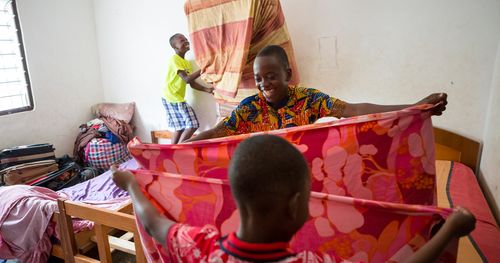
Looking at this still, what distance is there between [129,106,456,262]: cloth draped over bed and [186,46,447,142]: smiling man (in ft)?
0.74

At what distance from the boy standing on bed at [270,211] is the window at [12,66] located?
377 cm

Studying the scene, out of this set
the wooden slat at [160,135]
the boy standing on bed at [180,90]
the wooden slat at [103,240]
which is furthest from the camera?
the wooden slat at [160,135]

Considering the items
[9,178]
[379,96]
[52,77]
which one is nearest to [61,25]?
[52,77]

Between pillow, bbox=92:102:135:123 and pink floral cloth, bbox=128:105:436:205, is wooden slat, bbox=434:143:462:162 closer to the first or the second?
pink floral cloth, bbox=128:105:436:205

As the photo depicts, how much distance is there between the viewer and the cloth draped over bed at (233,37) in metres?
2.34

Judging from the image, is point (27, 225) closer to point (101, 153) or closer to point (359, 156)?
point (101, 153)

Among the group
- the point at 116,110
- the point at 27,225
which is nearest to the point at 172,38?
the point at 116,110

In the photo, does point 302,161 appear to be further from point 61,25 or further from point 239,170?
point 61,25

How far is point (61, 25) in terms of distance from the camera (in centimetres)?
385

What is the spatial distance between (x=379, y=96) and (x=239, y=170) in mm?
2152

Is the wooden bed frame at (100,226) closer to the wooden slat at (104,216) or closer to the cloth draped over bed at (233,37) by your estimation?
the wooden slat at (104,216)

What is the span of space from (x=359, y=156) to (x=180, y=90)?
8.28 ft

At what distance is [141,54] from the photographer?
12.7 ft

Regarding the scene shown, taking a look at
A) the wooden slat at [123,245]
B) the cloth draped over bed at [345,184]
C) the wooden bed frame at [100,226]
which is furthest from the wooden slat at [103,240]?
the cloth draped over bed at [345,184]
